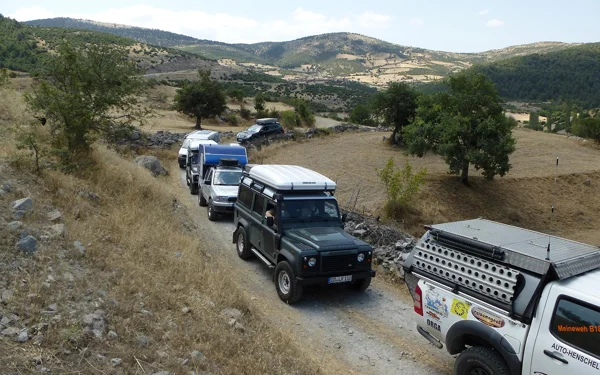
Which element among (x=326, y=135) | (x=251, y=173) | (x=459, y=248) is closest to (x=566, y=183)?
(x=326, y=135)

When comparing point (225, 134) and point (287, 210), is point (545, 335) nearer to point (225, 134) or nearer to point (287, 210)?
point (287, 210)

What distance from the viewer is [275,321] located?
7.70 meters

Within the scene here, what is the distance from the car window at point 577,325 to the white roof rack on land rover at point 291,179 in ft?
18.6

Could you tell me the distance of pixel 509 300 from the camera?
202 inches

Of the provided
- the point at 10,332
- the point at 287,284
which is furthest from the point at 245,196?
the point at 10,332

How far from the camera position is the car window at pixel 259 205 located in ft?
32.8

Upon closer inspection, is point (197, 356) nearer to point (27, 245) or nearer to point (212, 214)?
point (27, 245)

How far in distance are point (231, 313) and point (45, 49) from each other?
77.9 meters

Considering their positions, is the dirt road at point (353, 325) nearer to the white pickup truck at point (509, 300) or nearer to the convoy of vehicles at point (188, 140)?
the white pickup truck at point (509, 300)

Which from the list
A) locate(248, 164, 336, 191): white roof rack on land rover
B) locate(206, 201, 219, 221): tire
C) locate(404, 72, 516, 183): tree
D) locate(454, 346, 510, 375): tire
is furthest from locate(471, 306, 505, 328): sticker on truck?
locate(404, 72, 516, 183): tree

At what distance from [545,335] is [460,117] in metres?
18.3

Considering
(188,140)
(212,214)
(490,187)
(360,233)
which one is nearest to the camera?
(360,233)

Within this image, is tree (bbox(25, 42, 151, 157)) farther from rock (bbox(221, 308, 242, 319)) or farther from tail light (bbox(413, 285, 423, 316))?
tail light (bbox(413, 285, 423, 316))

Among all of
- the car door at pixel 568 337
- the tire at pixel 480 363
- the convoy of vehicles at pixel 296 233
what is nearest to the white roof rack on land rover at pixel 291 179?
the convoy of vehicles at pixel 296 233
